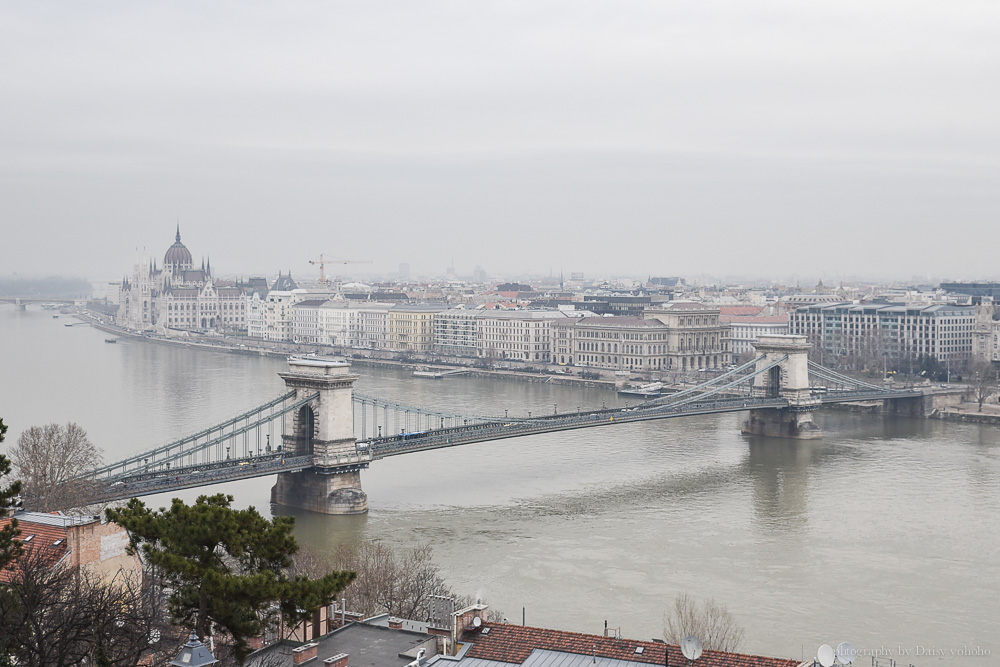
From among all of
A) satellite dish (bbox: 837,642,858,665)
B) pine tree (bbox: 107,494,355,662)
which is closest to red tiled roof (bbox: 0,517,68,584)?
pine tree (bbox: 107,494,355,662)

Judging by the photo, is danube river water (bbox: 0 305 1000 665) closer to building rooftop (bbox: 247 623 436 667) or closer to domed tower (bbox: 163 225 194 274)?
building rooftop (bbox: 247 623 436 667)

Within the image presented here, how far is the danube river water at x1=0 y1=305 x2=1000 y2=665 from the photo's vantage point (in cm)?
1319

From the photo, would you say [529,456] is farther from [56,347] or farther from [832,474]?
[56,347]

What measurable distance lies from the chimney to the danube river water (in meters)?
4.93

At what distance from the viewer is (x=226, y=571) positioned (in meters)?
6.84

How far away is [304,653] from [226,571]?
1189mm

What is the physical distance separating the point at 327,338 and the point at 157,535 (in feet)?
182

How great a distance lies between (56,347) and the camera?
5703 centimetres

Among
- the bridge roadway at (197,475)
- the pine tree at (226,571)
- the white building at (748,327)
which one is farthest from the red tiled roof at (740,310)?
the pine tree at (226,571)

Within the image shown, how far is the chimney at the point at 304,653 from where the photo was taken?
25.4 ft

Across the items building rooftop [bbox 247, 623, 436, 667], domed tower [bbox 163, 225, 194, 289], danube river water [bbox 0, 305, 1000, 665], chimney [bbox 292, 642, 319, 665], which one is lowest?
danube river water [bbox 0, 305, 1000, 665]

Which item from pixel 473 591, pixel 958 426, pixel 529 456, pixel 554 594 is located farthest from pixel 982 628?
pixel 958 426

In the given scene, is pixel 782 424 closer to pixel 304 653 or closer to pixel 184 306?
pixel 304 653

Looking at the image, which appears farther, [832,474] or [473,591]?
[832,474]
